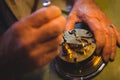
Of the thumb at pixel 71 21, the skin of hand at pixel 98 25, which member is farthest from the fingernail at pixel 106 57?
the thumb at pixel 71 21

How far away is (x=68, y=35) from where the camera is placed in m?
0.83

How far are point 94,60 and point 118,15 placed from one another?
0.24 m

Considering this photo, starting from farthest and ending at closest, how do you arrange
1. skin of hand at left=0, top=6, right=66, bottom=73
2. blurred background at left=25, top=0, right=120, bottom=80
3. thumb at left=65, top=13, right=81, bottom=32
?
thumb at left=65, top=13, right=81, bottom=32
blurred background at left=25, top=0, right=120, bottom=80
skin of hand at left=0, top=6, right=66, bottom=73

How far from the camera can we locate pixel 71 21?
0.93 meters

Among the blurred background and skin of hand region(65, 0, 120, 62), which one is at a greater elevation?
skin of hand region(65, 0, 120, 62)

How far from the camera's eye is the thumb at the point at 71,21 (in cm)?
92

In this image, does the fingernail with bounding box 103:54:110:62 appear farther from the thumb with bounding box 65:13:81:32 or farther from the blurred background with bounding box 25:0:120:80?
the thumb with bounding box 65:13:81:32

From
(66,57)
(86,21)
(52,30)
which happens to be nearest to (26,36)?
(52,30)

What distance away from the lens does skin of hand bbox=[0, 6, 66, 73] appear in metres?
0.56

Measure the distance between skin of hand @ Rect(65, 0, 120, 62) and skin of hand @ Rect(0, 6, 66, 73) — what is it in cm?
27

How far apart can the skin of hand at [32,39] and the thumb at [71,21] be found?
32 cm

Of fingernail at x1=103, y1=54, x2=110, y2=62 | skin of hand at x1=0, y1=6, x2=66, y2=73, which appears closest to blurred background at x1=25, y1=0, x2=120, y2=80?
fingernail at x1=103, y1=54, x2=110, y2=62

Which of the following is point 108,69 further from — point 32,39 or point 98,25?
point 32,39

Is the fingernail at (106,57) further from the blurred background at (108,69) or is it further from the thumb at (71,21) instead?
the thumb at (71,21)
